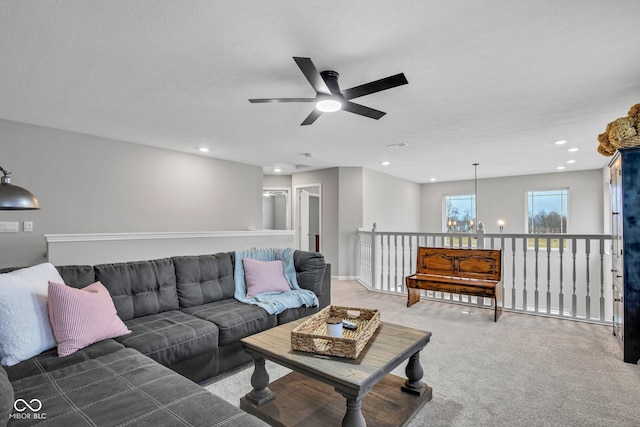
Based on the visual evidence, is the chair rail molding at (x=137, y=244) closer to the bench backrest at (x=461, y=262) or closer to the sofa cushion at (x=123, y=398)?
the sofa cushion at (x=123, y=398)

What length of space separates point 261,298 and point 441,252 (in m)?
2.69

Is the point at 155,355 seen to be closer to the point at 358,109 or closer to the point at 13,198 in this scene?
the point at 13,198

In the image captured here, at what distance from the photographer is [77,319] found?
1.91 metres

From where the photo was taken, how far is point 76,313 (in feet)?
6.29

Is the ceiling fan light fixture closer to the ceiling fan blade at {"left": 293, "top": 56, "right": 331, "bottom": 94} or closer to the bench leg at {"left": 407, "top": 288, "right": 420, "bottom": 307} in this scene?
the ceiling fan blade at {"left": 293, "top": 56, "right": 331, "bottom": 94}

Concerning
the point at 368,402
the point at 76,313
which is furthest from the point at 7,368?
the point at 368,402

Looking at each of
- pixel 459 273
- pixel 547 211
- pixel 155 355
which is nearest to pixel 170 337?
pixel 155 355

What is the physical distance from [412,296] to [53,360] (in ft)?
12.6

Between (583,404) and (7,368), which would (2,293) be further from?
(583,404)

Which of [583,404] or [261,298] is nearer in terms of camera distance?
[583,404]

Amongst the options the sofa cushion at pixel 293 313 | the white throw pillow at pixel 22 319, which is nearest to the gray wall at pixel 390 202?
the sofa cushion at pixel 293 313

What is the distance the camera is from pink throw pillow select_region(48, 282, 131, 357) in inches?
72.9

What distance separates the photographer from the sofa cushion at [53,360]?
162cm

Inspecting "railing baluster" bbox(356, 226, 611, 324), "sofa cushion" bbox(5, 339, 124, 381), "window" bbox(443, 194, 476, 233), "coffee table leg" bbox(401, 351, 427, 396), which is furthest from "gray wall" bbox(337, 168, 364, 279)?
"sofa cushion" bbox(5, 339, 124, 381)
